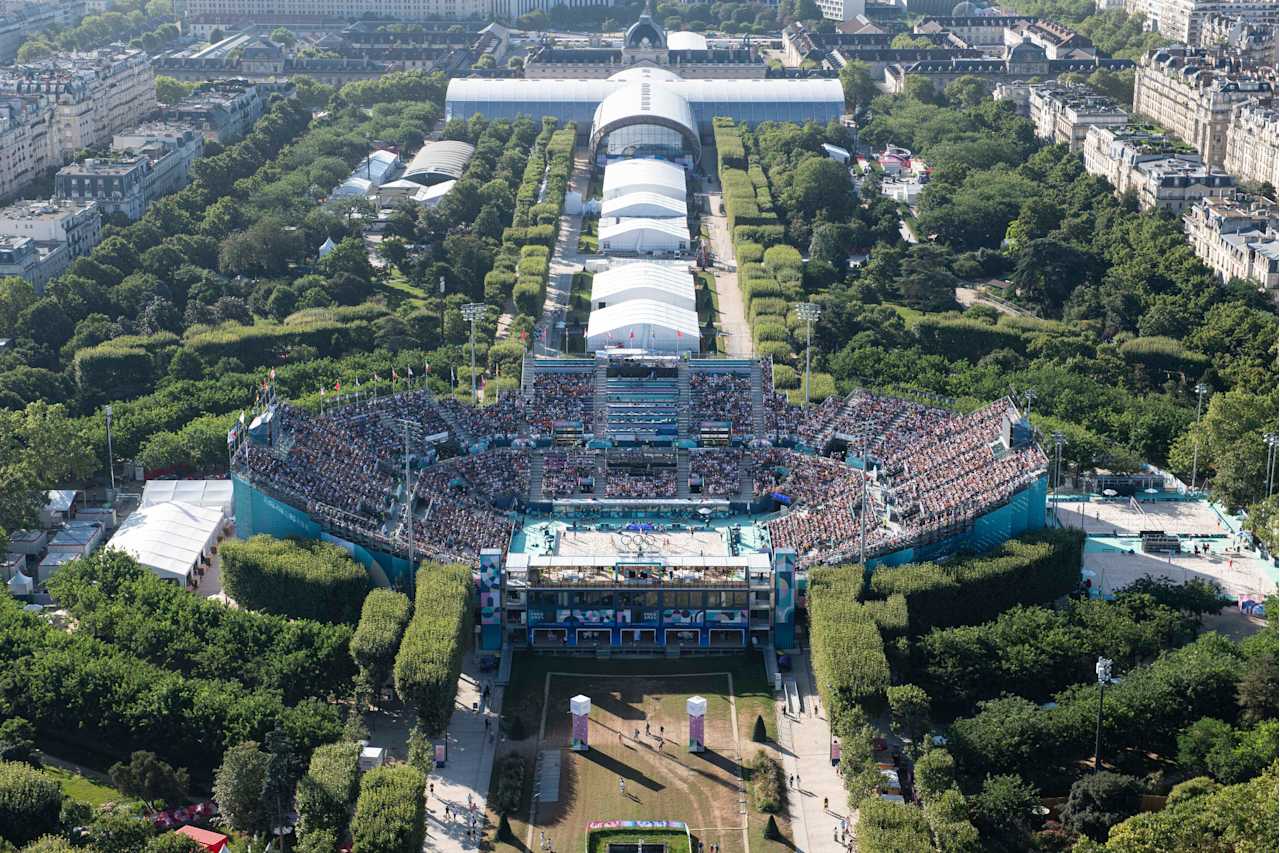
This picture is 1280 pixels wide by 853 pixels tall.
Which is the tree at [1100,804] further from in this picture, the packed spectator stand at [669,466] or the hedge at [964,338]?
the hedge at [964,338]

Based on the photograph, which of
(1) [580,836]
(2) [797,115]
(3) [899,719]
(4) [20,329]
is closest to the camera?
(1) [580,836]

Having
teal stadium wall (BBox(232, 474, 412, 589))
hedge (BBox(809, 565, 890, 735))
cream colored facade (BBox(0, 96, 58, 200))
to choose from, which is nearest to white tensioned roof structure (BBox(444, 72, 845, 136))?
cream colored facade (BBox(0, 96, 58, 200))

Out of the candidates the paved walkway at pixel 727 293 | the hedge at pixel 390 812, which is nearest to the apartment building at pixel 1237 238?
the paved walkway at pixel 727 293

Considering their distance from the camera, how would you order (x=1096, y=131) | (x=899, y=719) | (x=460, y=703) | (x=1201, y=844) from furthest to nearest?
(x=1096, y=131)
(x=460, y=703)
(x=899, y=719)
(x=1201, y=844)

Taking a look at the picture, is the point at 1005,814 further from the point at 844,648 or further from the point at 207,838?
the point at 207,838

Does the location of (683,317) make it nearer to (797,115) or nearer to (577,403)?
(577,403)

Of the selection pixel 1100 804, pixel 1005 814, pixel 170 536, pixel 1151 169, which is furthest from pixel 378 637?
pixel 1151 169

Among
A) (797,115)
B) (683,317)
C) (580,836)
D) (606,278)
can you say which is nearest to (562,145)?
(797,115)

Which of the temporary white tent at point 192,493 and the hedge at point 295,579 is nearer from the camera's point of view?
the hedge at point 295,579
